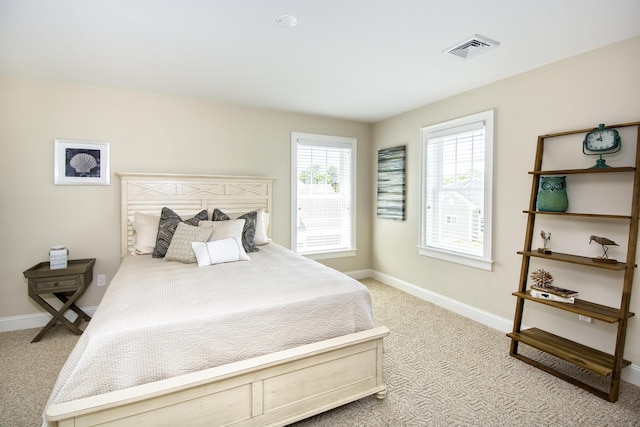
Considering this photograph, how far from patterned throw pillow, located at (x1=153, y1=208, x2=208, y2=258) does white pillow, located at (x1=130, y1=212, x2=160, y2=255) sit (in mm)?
100

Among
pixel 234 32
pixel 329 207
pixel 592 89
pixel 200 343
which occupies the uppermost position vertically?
pixel 234 32

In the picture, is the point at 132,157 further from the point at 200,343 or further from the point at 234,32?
the point at 200,343

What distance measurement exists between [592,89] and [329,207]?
3077 mm

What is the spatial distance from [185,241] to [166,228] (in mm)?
395

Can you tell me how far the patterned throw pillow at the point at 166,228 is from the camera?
2.91m

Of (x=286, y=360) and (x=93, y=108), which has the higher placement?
(x=93, y=108)

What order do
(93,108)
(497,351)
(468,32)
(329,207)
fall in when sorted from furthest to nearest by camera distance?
(329,207) → (93,108) → (497,351) → (468,32)

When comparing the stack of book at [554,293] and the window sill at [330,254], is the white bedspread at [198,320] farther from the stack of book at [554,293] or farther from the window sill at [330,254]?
the window sill at [330,254]

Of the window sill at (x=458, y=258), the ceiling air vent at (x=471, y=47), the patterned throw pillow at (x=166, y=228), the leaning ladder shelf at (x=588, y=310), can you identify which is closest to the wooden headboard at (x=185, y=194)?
the patterned throw pillow at (x=166, y=228)

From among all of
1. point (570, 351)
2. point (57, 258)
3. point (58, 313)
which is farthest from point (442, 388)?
point (57, 258)

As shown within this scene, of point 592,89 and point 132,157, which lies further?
point 132,157

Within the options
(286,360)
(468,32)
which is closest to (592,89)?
(468,32)

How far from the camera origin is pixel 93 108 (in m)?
3.26

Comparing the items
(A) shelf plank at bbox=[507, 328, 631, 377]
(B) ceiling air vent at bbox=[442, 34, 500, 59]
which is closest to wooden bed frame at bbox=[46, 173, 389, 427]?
(A) shelf plank at bbox=[507, 328, 631, 377]
